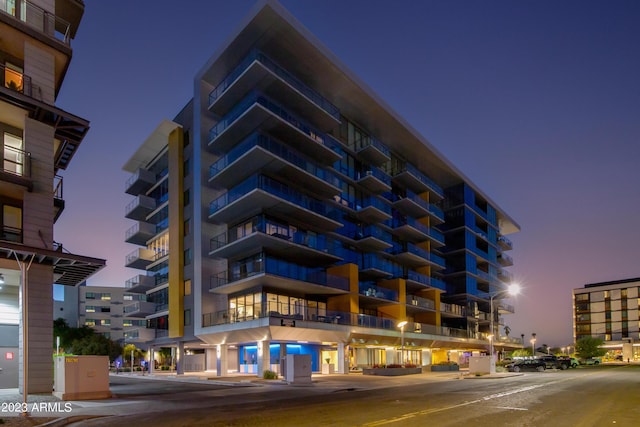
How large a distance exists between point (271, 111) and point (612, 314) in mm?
139816

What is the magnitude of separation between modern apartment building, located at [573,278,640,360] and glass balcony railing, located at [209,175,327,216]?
11712 centimetres

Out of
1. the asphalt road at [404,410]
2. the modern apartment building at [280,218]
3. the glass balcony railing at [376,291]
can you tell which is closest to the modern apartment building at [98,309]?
the modern apartment building at [280,218]

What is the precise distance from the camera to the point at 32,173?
2408 centimetres

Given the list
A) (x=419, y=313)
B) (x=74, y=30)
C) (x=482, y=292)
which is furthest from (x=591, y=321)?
(x=74, y=30)

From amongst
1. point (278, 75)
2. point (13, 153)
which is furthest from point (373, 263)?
point (13, 153)

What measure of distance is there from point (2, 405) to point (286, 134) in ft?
108

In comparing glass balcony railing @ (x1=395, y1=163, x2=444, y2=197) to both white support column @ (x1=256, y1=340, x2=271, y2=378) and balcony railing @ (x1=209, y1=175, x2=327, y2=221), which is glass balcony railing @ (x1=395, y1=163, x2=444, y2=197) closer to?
balcony railing @ (x1=209, y1=175, x2=327, y2=221)

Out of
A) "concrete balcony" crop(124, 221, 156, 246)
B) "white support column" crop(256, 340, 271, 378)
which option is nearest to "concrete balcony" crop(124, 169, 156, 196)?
"concrete balcony" crop(124, 221, 156, 246)

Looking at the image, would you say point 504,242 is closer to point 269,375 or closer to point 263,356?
point 263,356

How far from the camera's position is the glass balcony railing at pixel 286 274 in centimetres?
4234

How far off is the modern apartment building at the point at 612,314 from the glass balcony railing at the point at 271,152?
384ft

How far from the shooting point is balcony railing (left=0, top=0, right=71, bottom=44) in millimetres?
25094

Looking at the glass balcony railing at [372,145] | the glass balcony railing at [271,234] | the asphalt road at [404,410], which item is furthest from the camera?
the glass balcony railing at [372,145]

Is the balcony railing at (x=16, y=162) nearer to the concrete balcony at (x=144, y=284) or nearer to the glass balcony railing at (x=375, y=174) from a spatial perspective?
the concrete balcony at (x=144, y=284)
